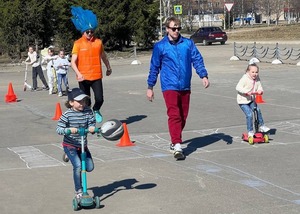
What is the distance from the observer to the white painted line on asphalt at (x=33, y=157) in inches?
368

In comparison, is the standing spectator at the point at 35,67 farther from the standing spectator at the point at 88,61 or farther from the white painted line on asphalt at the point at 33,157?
the white painted line on asphalt at the point at 33,157

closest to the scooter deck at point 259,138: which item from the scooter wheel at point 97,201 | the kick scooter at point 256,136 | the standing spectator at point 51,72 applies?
the kick scooter at point 256,136

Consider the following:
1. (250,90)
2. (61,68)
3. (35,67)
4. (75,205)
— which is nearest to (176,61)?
(250,90)

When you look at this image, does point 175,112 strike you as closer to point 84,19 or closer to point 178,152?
point 178,152

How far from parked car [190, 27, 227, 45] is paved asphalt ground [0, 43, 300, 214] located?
1534 inches

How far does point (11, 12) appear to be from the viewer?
41219 mm

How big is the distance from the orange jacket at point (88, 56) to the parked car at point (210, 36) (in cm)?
4392

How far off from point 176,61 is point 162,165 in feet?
5.18

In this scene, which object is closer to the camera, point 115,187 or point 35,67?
point 115,187

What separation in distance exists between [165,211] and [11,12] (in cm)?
3640

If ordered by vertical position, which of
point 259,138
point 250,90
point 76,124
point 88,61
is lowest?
point 259,138

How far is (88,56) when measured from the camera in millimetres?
12125

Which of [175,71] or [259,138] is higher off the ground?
[175,71]

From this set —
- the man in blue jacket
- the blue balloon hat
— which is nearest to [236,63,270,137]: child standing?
the man in blue jacket
